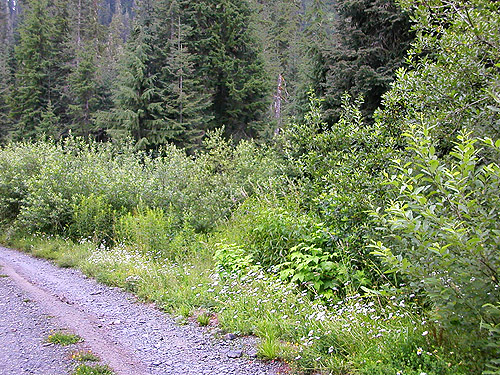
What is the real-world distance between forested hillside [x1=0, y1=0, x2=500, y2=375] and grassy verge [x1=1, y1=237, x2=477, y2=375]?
2 cm

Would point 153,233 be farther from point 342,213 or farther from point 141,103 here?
point 141,103

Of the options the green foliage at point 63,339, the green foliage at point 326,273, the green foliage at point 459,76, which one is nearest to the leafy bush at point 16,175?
the green foliage at point 63,339

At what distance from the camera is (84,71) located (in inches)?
1359

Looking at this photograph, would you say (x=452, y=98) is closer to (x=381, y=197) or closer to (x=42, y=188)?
(x=381, y=197)

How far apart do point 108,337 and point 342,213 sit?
3.66 metres

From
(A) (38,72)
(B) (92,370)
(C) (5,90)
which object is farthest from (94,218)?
(C) (5,90)

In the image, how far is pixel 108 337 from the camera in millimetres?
4949

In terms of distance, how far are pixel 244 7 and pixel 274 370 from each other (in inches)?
1114

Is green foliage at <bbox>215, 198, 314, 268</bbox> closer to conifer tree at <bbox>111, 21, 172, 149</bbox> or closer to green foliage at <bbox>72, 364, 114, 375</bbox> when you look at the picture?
green foliage at <bbox>72, 364, 114, 375</bbox>

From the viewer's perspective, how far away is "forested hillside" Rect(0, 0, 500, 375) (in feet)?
9.57

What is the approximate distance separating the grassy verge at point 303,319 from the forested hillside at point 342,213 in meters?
0.02

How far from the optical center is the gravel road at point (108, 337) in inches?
162

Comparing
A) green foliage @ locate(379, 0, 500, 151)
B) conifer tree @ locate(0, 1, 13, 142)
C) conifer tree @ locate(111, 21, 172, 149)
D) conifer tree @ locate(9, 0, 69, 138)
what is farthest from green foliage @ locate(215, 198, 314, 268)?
conifer tree @ locate(0, 1, 13, 142)

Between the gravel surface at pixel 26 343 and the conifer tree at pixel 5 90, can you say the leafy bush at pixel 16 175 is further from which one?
the conifer tree at pixel 5 90
